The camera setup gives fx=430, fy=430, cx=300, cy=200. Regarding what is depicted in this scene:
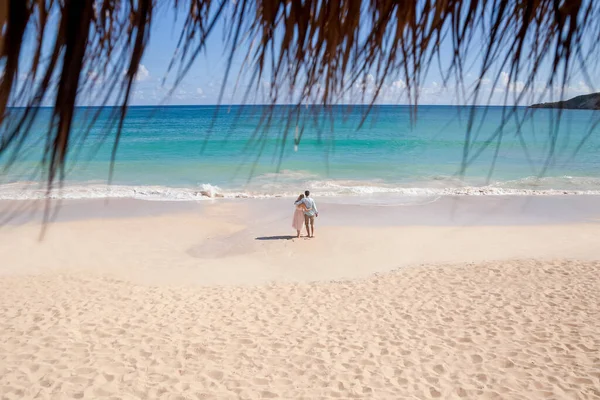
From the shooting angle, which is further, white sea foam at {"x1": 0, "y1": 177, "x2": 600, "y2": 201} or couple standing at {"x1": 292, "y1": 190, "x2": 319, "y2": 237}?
white sea foam at {"x1": 0, "y1": 177, "x2": 600, "y2": 201}

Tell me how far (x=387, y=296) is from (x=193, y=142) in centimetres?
3346

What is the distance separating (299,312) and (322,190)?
12.5 m

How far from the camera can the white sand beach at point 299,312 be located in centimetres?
531

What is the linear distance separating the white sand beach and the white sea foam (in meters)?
5.20

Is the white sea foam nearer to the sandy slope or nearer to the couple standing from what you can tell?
the couple standing

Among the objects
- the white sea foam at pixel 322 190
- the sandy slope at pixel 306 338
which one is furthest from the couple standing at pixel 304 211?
the white sea foam at pixel 322 190

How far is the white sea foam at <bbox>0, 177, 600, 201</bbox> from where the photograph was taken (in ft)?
58.0

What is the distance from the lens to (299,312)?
7.15m

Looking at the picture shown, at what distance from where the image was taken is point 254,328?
6.58 meters

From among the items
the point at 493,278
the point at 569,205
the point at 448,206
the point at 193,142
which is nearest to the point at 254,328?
the point at 493,278

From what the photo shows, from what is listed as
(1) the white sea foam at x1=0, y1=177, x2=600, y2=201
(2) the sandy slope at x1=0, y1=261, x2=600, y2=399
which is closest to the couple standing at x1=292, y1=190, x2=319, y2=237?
(2) the sandy slope at x1=0, y1=261, x2=600, y2=399

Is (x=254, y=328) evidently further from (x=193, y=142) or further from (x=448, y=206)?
(x=193, y=142)

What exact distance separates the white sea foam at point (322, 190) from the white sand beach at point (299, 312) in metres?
5.20

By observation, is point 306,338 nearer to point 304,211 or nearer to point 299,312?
point 299,312
